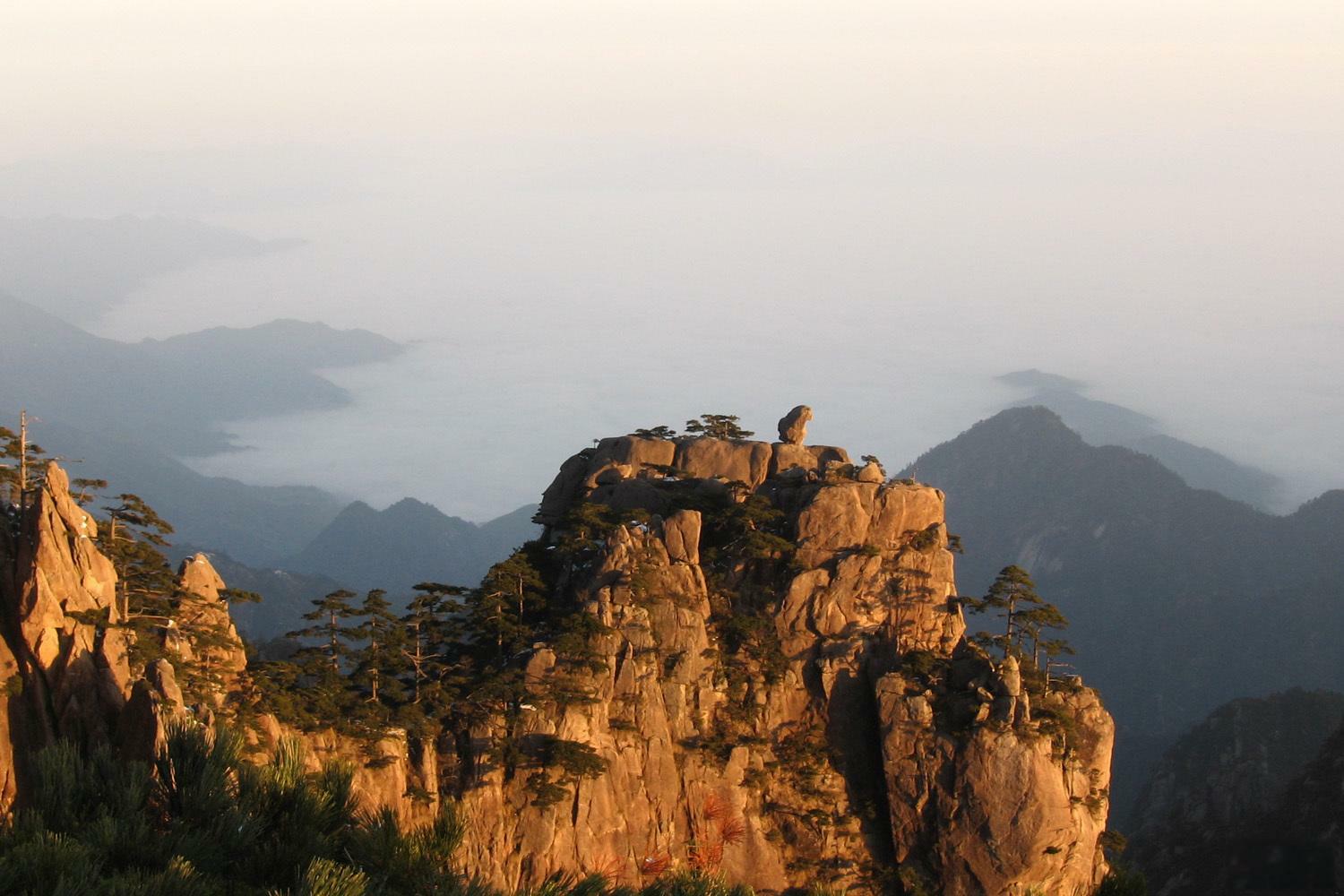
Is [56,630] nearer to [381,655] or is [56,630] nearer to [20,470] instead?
[20,470]

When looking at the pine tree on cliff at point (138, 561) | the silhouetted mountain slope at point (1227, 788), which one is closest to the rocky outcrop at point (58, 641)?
the pine tree on cliff at point (138, 561)

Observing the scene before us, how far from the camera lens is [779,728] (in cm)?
6544

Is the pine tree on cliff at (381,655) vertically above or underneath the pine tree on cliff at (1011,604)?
underneath

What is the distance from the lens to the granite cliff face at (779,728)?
196ft

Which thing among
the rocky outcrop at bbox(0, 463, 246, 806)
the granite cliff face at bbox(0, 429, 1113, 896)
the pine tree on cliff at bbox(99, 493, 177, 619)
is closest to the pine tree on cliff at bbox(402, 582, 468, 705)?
the granite cliff face at bbox(0, 429, 1113, 896)

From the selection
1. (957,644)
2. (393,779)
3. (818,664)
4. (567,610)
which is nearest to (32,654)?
(393,779)

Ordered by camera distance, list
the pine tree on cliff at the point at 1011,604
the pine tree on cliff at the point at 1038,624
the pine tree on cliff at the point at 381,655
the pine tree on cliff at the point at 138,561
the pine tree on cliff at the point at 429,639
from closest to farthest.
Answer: the pine tree on cliff at the point at 138,561 < the pine tree on cliff at the point at 381,655 < the pine tree on cliff at the point at 429,639 < the pine tree on cliff at the point at 1038,624 < the pine tree on cliff at the point at 1011,604

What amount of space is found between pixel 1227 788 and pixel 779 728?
10842cm

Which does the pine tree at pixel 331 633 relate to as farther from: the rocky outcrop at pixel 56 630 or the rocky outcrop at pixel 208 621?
the rocky outcrop at pixel 56 630

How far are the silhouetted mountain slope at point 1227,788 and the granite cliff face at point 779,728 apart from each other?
71990mm

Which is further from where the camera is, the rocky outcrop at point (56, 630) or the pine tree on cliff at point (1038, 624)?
the pine tree on cliff at point (1038, 624)

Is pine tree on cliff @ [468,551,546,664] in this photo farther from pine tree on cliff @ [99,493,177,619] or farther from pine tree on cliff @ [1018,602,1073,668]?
pine tree on cliff @ [1018,602,1073,668]

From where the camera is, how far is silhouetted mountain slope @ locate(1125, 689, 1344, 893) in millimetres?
128750

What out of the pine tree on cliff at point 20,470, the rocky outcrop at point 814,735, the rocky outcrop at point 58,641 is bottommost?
the rocky outcrop at point 814,735
